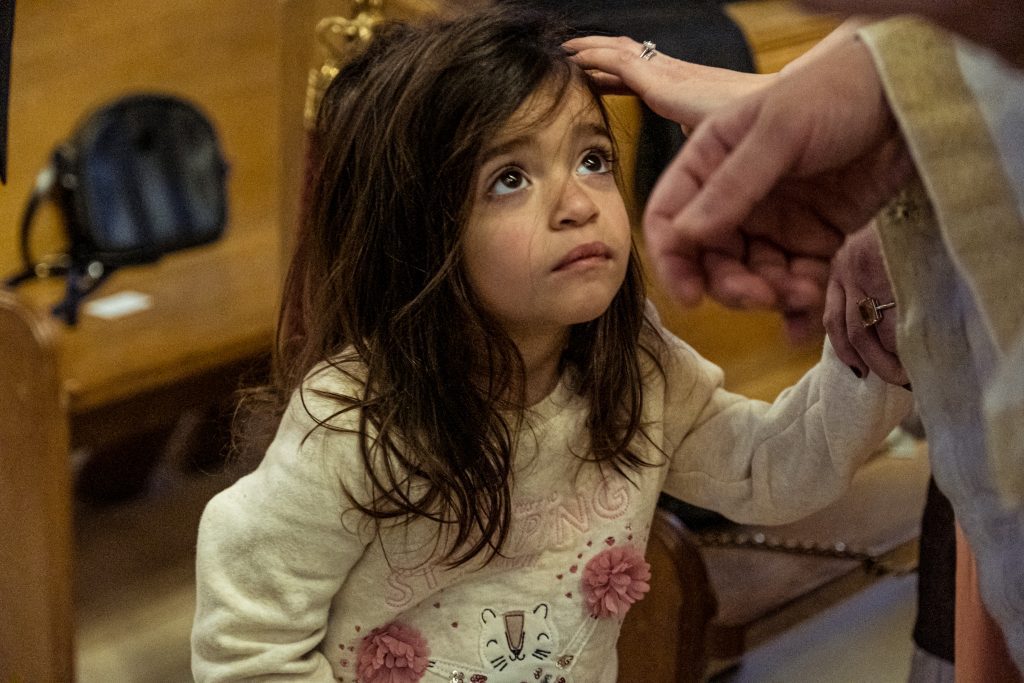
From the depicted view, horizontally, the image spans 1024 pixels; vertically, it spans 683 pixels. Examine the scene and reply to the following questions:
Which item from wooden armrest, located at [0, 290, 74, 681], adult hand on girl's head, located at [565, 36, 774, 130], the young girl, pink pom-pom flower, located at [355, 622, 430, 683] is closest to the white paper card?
wooden armrest, located at [0, 290, 74, 681]

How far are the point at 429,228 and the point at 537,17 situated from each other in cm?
16

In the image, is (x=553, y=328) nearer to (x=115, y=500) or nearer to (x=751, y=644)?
(x=751, y=644)

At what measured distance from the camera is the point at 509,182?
0.89 metres

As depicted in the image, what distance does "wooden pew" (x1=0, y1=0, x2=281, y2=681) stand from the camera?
134 centimetres

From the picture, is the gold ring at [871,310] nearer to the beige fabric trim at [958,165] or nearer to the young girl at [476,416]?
the young girl at [476,416]

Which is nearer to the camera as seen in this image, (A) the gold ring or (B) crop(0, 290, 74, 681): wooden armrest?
(A) the gold ring

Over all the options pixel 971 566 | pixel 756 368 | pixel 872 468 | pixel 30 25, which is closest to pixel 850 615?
pixel 872 468

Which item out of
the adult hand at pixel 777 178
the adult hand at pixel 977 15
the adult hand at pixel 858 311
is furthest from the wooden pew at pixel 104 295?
the adult hand at pixel 977 15

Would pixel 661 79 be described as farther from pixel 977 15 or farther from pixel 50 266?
pixel 50 266

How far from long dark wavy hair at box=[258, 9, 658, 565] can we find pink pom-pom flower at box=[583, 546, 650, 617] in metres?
0.06

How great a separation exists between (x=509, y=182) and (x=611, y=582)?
0.30 meters

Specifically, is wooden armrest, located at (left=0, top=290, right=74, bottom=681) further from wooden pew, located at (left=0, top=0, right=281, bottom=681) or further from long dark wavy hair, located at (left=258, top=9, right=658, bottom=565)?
long dark wavy hair, located at (left=258, top=9, right=658, bottom=565)

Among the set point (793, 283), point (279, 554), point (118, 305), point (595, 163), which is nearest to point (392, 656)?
point (279, 554)

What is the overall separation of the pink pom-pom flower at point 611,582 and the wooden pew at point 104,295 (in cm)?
58
